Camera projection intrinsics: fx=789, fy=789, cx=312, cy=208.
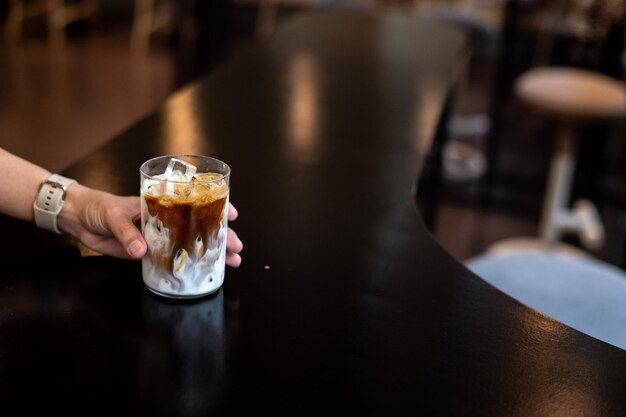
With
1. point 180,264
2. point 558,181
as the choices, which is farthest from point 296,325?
point 558,181

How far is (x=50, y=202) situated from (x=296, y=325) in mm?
400

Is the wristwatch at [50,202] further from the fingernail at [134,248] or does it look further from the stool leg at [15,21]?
the stool leg at [15,21]

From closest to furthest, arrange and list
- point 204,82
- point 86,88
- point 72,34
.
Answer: point 204,82
point 86,88
point 72,34

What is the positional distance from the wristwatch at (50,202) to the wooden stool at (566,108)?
2.14 m

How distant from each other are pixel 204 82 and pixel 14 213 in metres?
0.98

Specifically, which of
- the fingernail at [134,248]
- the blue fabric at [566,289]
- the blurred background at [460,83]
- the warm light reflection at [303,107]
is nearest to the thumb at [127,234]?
the fingernail at [134,248]

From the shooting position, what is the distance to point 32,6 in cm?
668

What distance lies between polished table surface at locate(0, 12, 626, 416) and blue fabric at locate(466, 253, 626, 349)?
0.32m

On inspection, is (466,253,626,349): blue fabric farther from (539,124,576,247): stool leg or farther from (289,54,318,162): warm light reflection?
(539,124,576,247): stool leg

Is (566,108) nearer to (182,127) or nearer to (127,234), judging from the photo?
(182,127)

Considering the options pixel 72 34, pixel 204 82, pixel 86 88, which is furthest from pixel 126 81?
pixel 204 82

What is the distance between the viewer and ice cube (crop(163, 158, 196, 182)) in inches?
39.9

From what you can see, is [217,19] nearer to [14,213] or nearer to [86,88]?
[86,88]

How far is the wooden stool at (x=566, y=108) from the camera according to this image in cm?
281
